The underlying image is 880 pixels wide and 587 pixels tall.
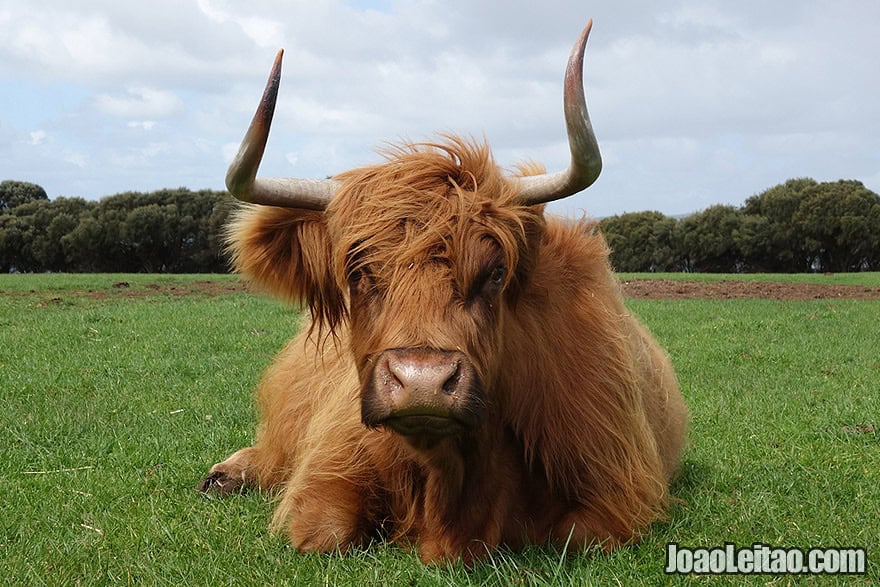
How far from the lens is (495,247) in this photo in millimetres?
2916

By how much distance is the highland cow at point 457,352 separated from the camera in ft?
8.98

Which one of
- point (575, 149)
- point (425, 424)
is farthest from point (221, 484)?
point (575, 149)

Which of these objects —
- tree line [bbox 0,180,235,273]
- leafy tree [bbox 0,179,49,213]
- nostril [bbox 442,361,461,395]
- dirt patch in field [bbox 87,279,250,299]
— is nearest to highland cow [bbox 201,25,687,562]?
nostril [bbox 442,361,461,395]

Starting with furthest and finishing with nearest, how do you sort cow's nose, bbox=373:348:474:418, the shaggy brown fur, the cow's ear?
1. the cow's ear
2. the shaggy brown fur
3. cow's nose, bbox=373:348:474:418

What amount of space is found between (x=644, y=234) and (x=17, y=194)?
4679 centimetres

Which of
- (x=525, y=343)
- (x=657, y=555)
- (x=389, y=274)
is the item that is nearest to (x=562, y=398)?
(x=525, y=343)

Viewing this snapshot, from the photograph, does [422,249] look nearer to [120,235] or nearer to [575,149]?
[575,149]

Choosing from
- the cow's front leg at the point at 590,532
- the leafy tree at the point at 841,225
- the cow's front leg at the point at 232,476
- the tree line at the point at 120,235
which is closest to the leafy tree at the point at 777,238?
the leafy tree at the point at 841,225

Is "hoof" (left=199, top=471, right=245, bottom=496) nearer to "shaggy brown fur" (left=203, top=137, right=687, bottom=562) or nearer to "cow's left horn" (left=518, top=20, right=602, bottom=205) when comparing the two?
"shaggy brown fur" (left=203, top=137, right=687, bottom=562)

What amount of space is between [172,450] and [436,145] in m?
3.25

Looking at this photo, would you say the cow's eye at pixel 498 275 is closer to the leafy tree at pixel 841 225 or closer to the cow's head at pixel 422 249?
the cow's head at pixel 422 249

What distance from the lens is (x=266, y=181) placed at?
3.16 m

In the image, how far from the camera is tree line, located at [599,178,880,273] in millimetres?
50969

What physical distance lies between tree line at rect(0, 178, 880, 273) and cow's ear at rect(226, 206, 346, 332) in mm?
44783
